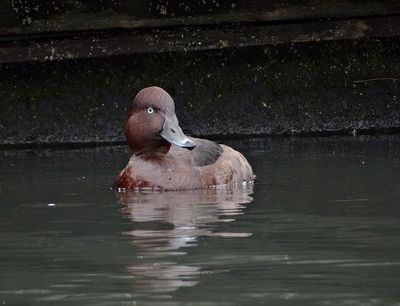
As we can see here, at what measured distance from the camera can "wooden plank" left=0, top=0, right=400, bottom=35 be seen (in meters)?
11.7

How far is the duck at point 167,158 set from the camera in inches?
362

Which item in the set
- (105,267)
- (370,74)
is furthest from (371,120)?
(105,267)

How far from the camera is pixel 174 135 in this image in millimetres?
9453

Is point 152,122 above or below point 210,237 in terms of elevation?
above

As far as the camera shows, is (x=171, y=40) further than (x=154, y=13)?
Yes

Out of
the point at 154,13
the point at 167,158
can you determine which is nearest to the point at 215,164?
the point at 167,158

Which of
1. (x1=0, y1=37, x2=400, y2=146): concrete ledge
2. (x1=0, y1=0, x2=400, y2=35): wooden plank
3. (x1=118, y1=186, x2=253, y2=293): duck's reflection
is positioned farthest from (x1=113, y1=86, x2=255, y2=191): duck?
(x1=0, y1=37, x2=400, y2=146): concrete ledge

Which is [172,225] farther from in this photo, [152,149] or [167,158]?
[152,149]

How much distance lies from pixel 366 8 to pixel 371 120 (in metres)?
1.03

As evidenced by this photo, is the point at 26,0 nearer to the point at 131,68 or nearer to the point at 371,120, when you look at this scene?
the point at 131,68

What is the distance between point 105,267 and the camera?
577cm

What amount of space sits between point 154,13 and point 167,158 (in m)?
2.60

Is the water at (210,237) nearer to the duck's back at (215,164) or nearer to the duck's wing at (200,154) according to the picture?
the duck's back at (215,164)

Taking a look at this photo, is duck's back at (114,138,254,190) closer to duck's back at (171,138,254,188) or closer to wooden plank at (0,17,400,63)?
duck's back at (171,138,254,188)
